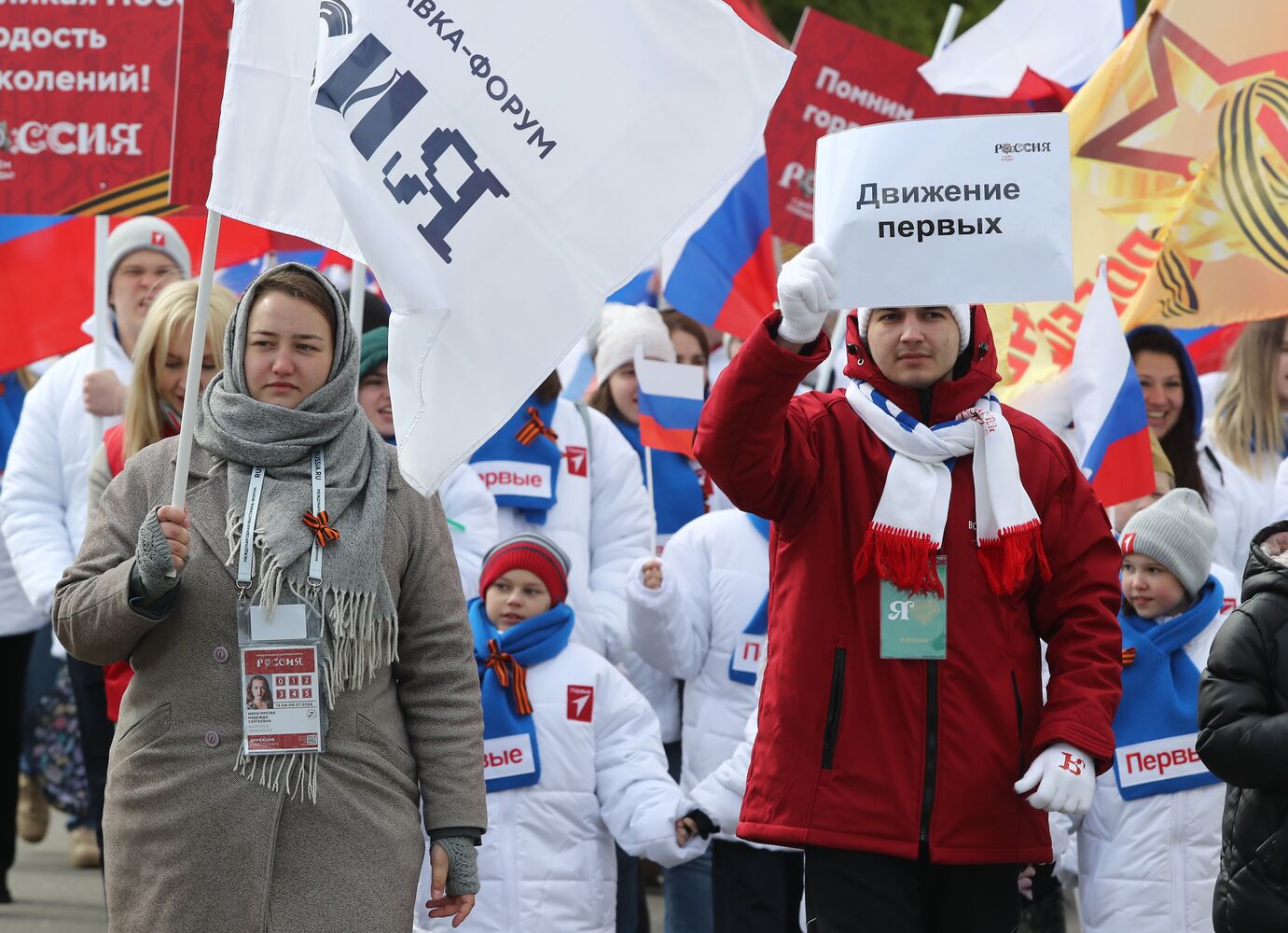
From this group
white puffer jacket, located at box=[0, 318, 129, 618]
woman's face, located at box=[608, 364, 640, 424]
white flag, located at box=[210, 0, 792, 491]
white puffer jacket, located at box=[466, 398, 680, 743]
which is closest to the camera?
white flag, located at box=[210, 0, 792, 491]

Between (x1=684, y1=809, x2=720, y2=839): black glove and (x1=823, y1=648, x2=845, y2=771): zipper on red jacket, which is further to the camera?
(x1=684, y1=809, x2=720, y2=839): black glove

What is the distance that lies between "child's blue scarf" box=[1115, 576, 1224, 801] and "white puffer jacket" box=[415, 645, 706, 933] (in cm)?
128

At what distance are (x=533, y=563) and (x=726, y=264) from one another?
3052 mm

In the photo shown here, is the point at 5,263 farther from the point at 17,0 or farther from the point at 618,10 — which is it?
the point at 618,10

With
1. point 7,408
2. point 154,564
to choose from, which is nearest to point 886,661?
point 154,564

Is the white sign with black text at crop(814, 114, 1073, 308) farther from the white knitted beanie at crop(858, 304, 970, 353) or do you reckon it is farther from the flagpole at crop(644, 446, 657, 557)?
the flagpole at crop(644, 446, 657, 557)

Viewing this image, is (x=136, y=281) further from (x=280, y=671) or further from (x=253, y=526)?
(x=280, y=671)

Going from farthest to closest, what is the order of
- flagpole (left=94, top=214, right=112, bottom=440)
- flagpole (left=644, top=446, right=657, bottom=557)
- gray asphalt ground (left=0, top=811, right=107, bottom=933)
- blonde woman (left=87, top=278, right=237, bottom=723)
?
gray asphalt ground (left=0, top=811, right=107, bottom=933)
flagpole (left=644, top=446, right=657, bottom=557)
flagpole (left=94, top=214, right=112, bottom=440)
blonde woman (left=87, top=278, right=237, bottom=723)

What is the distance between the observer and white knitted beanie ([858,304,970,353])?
4.53 m

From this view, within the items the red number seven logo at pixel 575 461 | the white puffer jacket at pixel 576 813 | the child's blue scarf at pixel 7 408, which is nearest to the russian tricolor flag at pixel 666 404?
the red number seven logo at pixel 575 461

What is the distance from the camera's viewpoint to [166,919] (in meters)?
4.11

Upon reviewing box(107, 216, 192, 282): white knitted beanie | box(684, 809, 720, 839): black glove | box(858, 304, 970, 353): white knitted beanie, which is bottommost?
box(684, 809, 720, 839): black glove

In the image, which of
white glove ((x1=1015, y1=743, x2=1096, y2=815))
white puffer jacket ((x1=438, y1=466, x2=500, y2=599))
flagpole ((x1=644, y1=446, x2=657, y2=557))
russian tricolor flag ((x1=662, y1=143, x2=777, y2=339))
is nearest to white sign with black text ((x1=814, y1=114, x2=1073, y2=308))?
white glove ((x1=1015, y1=743, x2=1096, y2=815))

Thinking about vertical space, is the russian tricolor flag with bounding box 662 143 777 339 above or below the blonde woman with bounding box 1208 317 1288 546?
above
